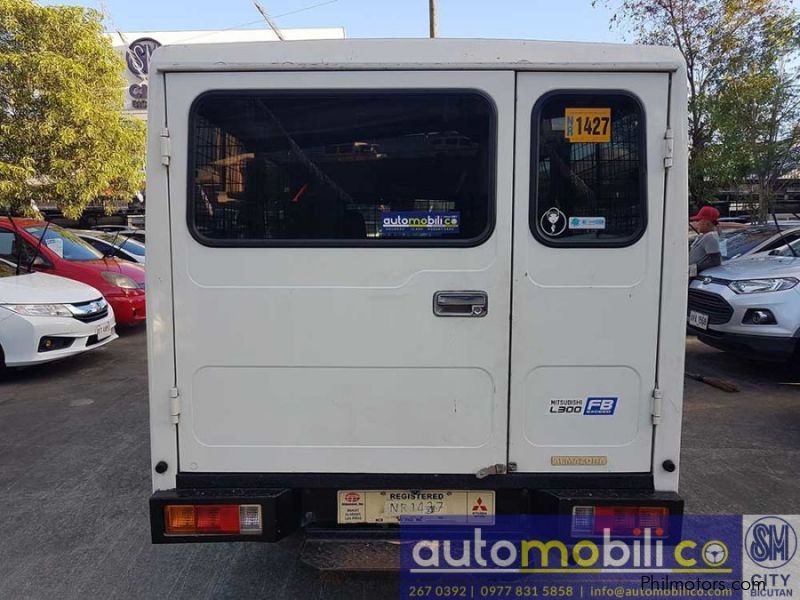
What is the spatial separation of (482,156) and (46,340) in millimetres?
5883

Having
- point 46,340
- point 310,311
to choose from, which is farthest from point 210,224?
point 46,340

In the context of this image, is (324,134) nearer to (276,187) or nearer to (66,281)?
(276,187)

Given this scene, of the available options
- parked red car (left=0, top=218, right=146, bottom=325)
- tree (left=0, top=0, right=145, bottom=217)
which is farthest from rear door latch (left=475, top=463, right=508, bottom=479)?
tree (left=0, top=0, right=145, bottom=217)

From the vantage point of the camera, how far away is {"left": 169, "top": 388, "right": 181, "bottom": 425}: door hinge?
2473 millimetres

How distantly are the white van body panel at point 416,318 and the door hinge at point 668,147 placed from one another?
1 centimetres

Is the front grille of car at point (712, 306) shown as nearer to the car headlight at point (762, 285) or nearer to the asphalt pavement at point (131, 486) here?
the car headlight at point (762, 285)

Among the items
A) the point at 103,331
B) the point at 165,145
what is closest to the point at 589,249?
the point at 165,145

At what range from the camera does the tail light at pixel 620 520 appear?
2.43m

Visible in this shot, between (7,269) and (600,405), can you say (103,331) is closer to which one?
(7,269)

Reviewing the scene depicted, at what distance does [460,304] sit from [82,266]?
25.6ft

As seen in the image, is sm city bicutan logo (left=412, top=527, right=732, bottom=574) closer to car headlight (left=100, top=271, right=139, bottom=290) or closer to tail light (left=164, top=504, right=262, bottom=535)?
tail light (left=164, top=504, right=262, bottom=535)

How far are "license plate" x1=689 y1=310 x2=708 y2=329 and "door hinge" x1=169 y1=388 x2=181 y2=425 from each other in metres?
5.90

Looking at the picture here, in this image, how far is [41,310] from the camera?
6418mm

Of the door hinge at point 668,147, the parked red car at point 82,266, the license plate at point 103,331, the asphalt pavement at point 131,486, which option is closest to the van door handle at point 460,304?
the door hinge at point 668,147
